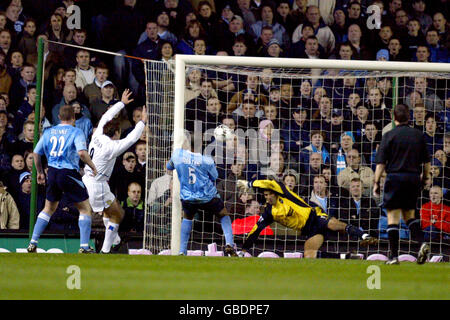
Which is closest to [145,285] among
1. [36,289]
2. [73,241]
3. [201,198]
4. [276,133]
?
[36,289]

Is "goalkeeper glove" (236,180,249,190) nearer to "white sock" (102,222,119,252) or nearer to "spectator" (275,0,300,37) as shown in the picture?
"white sock" (102,222,119,252)

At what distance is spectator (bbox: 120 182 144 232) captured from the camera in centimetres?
1427

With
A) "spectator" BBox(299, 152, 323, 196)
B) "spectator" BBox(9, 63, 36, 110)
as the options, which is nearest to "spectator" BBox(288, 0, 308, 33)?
"spectator" BBox(299, 152, 323, 196)

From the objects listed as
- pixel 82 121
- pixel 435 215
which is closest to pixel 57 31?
pixel 82 121

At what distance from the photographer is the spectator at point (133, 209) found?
14.3m

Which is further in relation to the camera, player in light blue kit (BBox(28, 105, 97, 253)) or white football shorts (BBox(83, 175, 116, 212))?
white football shorts (BBox(83, 175, 116, 212))

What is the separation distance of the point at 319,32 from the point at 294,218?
16.0ft

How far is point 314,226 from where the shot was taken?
1335 cm

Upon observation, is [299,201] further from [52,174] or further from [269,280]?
[269,280]

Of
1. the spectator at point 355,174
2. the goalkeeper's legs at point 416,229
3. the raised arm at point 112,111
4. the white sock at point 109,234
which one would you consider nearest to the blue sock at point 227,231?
the white sock at point 109,234

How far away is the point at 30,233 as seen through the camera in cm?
1329

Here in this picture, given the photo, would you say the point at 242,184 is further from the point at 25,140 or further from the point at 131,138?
the point at 25,140

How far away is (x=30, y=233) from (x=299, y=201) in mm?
3868

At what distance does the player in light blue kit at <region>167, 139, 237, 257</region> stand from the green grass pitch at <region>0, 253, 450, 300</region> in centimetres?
190
